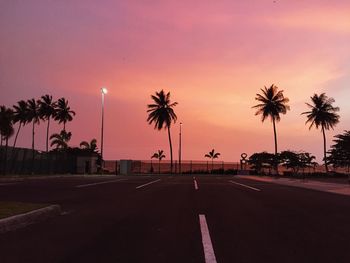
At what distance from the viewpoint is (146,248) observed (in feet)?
26.5

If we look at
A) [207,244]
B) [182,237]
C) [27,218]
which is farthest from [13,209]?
[207,244]

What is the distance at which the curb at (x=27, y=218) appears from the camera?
10163 mm

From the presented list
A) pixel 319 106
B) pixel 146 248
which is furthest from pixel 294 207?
pixel 319 106

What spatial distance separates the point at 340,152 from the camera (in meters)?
80.2

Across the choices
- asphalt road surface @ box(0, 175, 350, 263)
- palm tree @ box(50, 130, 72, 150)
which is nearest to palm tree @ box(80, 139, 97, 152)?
palm tree @ box(50, 130, 72, 150)

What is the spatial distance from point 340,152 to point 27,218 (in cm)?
7573

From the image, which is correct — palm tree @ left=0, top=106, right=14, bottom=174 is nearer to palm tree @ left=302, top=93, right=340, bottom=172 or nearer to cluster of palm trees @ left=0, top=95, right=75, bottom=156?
cluster of palm trees @ left=0, top=95, right=75, bottom=156

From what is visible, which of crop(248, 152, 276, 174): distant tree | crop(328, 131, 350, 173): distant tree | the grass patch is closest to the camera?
the grass patch

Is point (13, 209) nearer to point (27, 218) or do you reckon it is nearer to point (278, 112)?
point (27, 218)

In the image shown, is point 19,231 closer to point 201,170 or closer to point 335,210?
point 335,210

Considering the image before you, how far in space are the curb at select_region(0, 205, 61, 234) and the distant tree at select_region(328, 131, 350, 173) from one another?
234ft

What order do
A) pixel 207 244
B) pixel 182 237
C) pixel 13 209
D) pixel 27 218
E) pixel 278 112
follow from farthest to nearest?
pixel 278 112, pixel 13 209, pixel 27 218, pixel 182 237, pixel 207 244

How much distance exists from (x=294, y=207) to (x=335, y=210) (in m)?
1.34

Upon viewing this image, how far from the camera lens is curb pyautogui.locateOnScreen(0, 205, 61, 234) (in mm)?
10163
